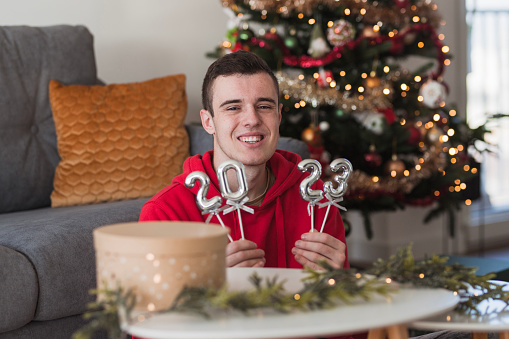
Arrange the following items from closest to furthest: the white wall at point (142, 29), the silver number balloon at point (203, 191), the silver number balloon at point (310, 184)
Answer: the silver number balloon at point (203, 191), the silver number balloon at point (310, 184), the white wall at point (142, 29)

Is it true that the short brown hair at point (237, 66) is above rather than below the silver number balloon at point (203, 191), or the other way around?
above

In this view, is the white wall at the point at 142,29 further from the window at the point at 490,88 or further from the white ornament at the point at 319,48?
the window at the point at 490,88

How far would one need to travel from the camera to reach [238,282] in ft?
3.36

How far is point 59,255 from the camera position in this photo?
1.68 m

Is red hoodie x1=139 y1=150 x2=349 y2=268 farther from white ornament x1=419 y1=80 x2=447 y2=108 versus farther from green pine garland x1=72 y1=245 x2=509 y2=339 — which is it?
white ornament x1=419 y1=80 x2=447 y2=108

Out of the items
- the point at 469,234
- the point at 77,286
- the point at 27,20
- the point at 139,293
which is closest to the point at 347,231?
the point at 77,286

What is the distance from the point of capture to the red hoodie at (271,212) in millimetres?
1442

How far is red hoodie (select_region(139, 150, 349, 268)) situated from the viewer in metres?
1.44

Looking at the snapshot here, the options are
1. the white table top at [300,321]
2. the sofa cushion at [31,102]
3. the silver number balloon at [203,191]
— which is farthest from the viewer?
the sofa cushion at [31,102]

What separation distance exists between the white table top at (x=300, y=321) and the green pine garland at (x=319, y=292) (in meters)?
0.01

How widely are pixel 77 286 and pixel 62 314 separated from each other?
76 millimetres

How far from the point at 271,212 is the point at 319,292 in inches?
25.3

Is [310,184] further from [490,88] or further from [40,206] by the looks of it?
[490,88]

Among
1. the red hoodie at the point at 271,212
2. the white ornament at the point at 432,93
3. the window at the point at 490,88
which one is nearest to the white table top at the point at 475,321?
the red hoodie at the point at 271,212
